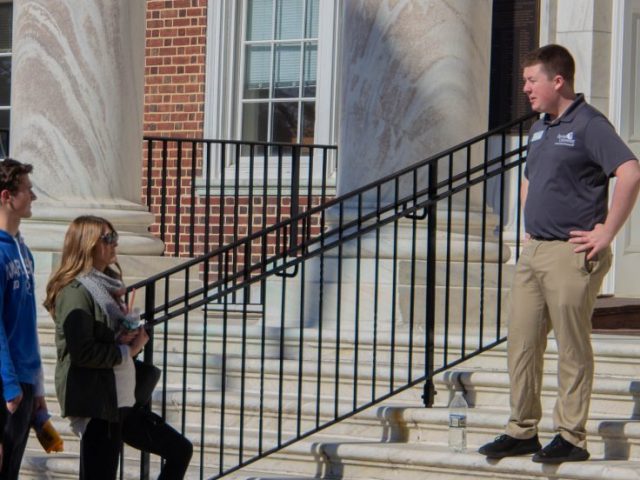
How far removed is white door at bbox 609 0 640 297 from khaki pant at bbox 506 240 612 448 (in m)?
4.04

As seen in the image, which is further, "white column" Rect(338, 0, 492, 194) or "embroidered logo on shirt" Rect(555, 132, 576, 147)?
"white column" Rect(338, 0, 492, 194)

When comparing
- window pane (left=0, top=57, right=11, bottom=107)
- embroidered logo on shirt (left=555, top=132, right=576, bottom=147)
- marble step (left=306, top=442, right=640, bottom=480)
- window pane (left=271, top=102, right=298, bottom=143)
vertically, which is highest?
window pane (left=0, top=57, right=11, bottom=107)

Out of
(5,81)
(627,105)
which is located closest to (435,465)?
(627,105)

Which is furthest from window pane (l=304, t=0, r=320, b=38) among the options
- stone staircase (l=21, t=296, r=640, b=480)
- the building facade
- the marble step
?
the marble step

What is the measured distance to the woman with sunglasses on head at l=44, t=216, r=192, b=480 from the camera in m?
5.98

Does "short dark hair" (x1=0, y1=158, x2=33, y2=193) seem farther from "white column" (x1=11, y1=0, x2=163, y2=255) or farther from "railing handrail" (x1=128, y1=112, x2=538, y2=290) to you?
"white column" (x1=11, y1=0, x2=163, y2=255)

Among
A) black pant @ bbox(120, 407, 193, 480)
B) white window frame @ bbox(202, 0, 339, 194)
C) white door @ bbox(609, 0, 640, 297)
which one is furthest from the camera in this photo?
white window frame @ bbox(202, 0, 339, 194)

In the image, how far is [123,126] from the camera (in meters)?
9.12

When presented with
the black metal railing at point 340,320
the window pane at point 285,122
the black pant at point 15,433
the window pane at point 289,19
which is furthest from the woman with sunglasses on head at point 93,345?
the window pane at point 289,19

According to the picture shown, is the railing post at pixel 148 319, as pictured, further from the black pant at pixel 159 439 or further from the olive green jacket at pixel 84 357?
the olive green jacket at pixel 84 357

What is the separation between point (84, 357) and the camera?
235 inches

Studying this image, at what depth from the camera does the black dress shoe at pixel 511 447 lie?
246 inches

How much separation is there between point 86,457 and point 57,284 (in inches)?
27.5

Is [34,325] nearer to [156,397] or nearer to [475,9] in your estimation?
[156,397]
